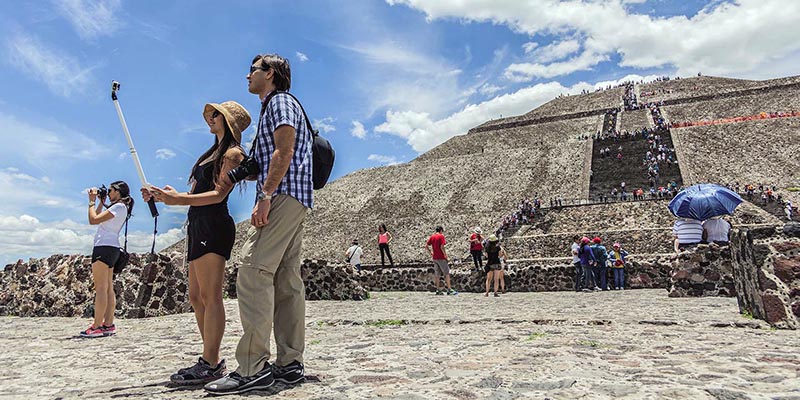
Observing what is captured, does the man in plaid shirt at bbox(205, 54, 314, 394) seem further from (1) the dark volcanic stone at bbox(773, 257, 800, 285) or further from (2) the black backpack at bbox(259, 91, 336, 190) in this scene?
(1) the dark volcanic stone at bbox(773, 257, 800, 285)

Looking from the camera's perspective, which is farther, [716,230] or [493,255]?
[493,255]

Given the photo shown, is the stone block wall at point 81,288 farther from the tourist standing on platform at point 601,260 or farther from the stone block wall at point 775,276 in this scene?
the tourist standing on platform at point 601,260

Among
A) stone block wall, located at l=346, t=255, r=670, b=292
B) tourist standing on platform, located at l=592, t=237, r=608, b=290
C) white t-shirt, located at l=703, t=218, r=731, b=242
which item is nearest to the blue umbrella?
white t-shirt, located at l=703, t=218, r=731, b=242

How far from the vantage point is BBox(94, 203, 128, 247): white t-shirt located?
609 centimetres

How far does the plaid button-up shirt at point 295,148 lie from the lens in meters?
3.29

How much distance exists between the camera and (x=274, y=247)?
3.21 meters

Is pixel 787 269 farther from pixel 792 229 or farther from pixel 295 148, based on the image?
pixel 295 148

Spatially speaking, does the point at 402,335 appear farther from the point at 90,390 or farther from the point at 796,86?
the point at 796,86

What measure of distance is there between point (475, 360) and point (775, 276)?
11.9 feet

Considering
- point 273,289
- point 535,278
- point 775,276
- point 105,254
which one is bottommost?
point 535,278

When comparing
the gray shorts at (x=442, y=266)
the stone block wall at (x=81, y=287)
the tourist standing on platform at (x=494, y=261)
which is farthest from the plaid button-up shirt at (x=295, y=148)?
the gray shorts at (x=442, y=266)

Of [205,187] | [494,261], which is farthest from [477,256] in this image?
[205,187]

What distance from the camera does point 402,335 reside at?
5586 mm

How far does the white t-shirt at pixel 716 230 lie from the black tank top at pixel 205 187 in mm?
9849
